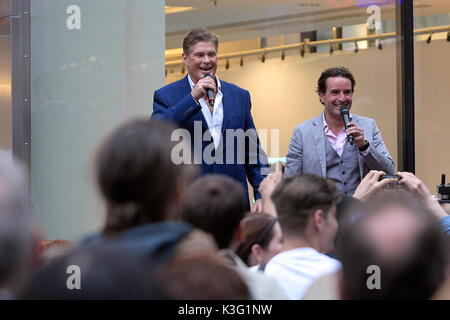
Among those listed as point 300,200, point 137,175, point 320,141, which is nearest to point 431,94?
point 320,141

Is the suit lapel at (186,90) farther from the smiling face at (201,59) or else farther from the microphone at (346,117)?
the microphone at (346,117)

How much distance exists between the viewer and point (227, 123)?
4820 mm

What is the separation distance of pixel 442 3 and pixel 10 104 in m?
3.31

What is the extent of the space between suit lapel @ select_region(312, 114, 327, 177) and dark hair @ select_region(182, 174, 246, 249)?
110 inches

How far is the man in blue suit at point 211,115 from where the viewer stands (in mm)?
4637

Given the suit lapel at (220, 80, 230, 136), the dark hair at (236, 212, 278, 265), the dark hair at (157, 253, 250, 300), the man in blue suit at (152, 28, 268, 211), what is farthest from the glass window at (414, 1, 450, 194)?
the dark hair at (157, 253, 250, 300)

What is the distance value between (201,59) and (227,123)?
362 millimetres

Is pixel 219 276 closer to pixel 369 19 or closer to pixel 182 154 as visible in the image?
pixel 182 154

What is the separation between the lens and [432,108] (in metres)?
7.05

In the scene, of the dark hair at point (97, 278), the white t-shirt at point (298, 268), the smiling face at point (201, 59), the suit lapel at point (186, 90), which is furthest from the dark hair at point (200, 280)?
the smiling face at point (201, 59)

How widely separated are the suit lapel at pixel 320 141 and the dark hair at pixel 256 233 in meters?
2.08

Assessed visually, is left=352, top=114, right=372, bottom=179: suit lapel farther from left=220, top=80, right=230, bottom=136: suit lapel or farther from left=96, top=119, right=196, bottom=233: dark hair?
left=96, top=119, right=196, bottom=233: dark hair

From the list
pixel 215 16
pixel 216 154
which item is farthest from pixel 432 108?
pixel 216 154

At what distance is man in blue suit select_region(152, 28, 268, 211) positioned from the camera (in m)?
4.64
